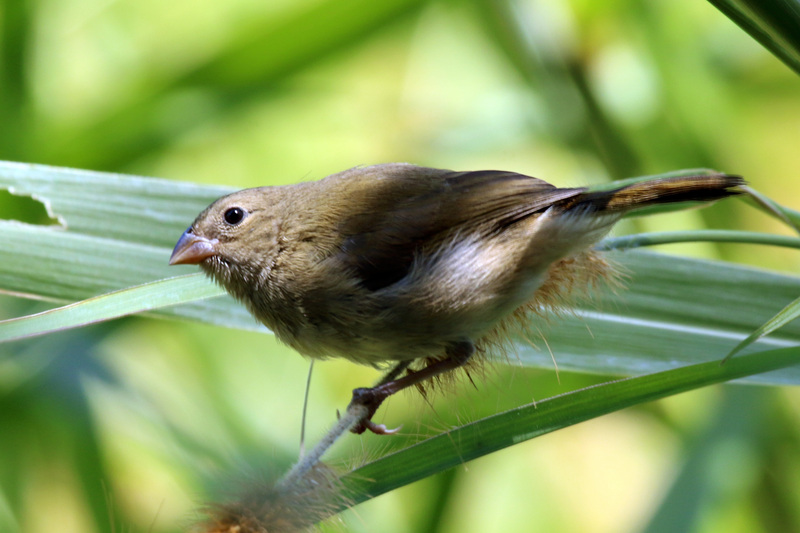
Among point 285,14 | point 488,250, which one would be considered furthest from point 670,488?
point 285,14

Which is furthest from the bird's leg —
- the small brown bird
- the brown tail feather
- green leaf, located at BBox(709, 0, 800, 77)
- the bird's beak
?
green leaf, located at BBox(709, 0, 800, 77)

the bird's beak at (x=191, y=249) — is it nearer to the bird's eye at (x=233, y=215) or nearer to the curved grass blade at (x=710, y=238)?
the bird's eye at (x=233, y=215)

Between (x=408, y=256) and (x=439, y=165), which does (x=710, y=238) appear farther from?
(x=439, y=165)

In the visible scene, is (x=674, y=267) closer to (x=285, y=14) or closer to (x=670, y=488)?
(x=670, y=488)

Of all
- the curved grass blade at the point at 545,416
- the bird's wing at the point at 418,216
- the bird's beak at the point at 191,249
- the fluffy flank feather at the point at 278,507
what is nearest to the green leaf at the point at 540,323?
the bird's beak at the point at 191,249

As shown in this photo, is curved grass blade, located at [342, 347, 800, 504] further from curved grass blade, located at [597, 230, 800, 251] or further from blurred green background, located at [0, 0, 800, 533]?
blurred green background, located at [0, 0, 800, 533]

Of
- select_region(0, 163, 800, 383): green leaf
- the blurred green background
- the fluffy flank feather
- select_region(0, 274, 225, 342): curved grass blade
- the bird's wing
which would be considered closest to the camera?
the fluffy flank feather
